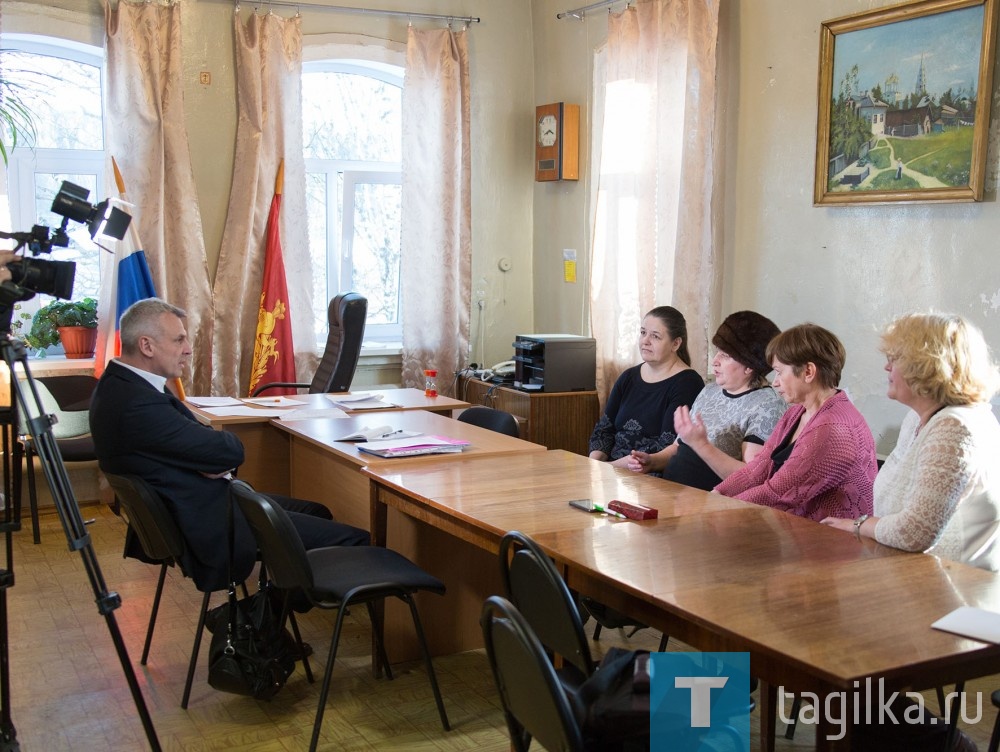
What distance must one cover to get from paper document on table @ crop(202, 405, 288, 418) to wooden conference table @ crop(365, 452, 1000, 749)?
136 centimetres

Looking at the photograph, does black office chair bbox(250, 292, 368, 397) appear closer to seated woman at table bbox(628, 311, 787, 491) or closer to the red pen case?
seated woman at table bbox(628, 311, 787, 491)

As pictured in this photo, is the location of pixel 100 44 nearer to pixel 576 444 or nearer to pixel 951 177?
pixel 576 444

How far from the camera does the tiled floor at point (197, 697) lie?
9.47ft

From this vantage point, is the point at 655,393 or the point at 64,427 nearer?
the point at 655,393

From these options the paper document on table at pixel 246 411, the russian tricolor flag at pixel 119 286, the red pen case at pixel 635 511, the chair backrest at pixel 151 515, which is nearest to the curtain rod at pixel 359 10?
the russian tricolor flag at pixel 119 286

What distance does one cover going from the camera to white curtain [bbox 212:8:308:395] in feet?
18.8

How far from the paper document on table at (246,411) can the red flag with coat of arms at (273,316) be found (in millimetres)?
1319

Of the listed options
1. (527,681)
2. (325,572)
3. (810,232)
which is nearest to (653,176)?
(810,232)

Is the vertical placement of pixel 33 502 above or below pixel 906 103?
below

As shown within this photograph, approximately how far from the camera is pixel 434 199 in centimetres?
629

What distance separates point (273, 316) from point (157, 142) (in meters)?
1.12

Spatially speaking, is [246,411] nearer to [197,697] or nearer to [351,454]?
[351,454]

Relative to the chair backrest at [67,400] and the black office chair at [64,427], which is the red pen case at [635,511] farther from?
the chair backrest at [67,400]

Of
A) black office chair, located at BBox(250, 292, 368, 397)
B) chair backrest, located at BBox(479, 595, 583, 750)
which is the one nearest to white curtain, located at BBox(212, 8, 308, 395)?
black office chair, located at BBox(250, 292, 368, 397)
